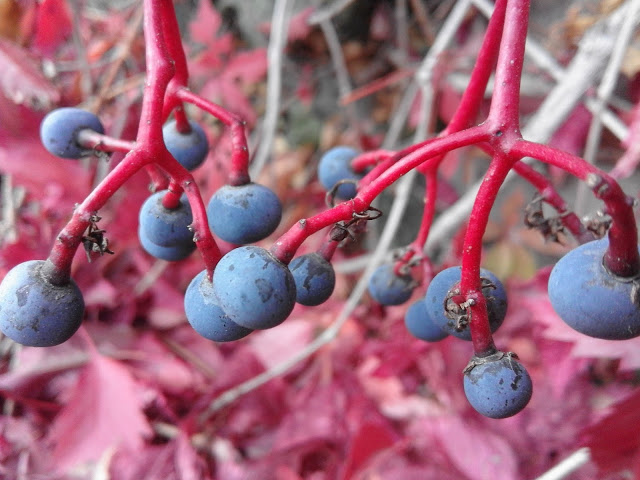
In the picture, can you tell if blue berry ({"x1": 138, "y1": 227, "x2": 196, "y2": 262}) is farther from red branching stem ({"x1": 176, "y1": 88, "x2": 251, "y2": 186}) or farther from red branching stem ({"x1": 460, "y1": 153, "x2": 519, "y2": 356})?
red branching stem ({"x1": 460, "y1": 153, "x2": 519, "y2": 356})

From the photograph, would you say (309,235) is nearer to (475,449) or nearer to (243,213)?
(243,213)

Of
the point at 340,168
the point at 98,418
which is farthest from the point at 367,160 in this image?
the point at 98,418

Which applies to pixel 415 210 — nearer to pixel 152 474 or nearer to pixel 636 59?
pixel 636 59

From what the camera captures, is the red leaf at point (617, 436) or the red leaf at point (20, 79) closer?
the red leaf at point (617, 436)

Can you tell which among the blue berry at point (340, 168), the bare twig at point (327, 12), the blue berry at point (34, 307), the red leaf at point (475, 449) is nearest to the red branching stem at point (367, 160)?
the blue berry at point (340, 168)

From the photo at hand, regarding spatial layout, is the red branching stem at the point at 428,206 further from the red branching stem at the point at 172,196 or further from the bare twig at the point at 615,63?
the bare twig at the point at 615,63

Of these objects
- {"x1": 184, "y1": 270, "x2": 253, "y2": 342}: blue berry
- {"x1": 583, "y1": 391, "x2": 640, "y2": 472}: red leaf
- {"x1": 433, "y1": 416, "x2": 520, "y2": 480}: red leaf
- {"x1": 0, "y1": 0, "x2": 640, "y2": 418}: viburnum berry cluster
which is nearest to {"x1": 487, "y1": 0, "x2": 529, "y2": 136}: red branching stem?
{"x1": 0, "y1": 0, "x2": 640, "y2": 418}: viburnum berry cluster
